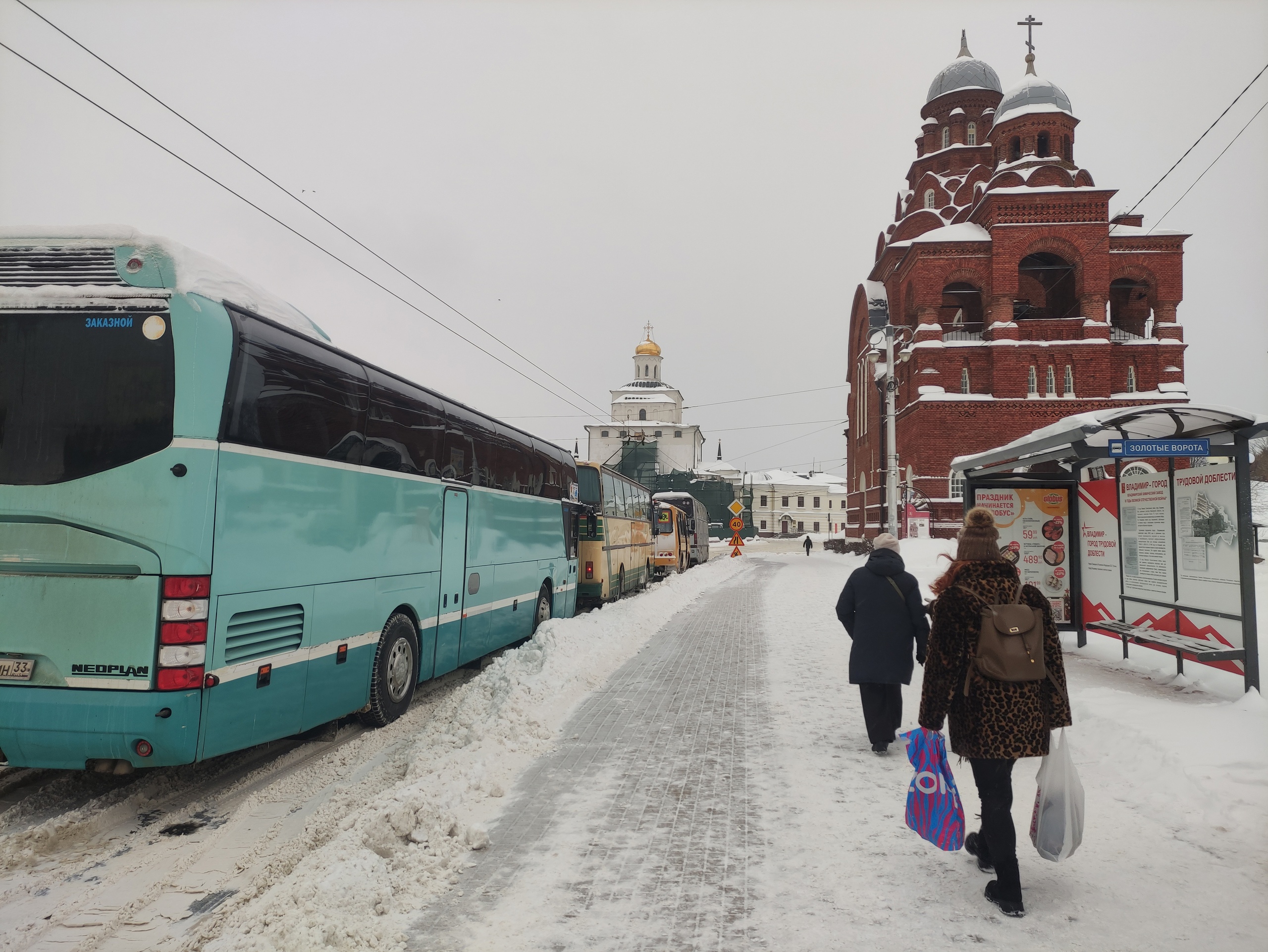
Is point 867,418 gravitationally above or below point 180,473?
above

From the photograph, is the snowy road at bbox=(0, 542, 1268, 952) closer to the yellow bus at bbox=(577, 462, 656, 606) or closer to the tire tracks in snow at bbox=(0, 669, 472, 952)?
the tire tracks in snow at bbox=(0, 669, 472, 952)

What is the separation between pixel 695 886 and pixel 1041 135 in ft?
160

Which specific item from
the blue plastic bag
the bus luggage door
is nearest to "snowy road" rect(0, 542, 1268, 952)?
the blue plastic bag

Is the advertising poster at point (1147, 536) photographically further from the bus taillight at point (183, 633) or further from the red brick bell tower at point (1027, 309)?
the red brick bell tower at point (1027, 309)

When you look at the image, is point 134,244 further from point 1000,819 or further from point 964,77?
point 964,77

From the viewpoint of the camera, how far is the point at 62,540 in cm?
450

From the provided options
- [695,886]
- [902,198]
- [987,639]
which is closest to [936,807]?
[987,639]

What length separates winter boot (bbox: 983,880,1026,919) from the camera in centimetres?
340

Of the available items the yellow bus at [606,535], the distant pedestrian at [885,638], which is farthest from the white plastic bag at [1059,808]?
the yellow bus at [606,535]

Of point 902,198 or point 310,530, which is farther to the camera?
point 902,198

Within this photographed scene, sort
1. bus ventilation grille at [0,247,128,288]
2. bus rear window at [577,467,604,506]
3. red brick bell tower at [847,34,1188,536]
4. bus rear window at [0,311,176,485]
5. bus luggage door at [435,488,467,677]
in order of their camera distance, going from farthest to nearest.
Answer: red brick bell tower at [847,34,1188,536] < bus rear window at [577,467,604,506] < bus luggage door at [435,488,467,677] < bus ventilation grille at [0,247,128,288] < bus rear window at [0,311,176,485]

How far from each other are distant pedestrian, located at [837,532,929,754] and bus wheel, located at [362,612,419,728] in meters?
3.94

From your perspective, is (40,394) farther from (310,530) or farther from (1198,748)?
(1198,748)

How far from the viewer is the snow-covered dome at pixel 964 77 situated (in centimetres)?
4869
